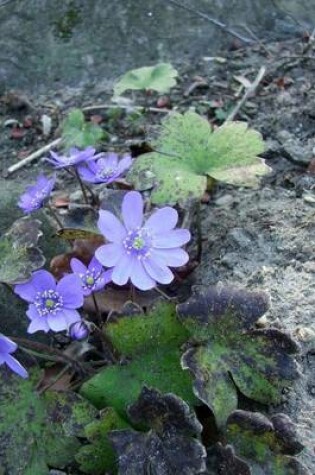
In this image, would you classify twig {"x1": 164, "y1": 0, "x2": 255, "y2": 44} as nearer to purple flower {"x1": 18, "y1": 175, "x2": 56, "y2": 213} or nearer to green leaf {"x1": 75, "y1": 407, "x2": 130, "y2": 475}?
purple flower {"x1": 18, "y1": 175, "x2": 56, "y2": 213}

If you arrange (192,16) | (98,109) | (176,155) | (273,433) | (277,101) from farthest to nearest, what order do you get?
(192,16), (98,109), (277,101), (176,155), (273,433)

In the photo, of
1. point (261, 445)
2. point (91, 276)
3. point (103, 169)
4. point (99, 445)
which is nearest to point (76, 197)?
point (103, 169)

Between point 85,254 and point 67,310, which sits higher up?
point 67,310

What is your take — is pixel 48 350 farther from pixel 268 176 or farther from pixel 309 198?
pixel 268 176

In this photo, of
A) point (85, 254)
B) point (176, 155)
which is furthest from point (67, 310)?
point (176, 155)

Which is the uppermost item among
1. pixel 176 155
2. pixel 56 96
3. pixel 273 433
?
pixel 176 155

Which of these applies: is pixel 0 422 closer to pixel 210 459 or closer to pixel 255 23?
pixel 210 459

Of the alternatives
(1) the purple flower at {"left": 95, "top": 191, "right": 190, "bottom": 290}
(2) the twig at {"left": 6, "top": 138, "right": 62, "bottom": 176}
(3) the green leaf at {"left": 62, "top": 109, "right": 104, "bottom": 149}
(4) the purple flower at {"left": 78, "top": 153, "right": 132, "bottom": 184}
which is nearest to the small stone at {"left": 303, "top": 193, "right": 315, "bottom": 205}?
(4) the purple flower at {"left": 78, "top": 153, "right": 132, "bottom": 184}
